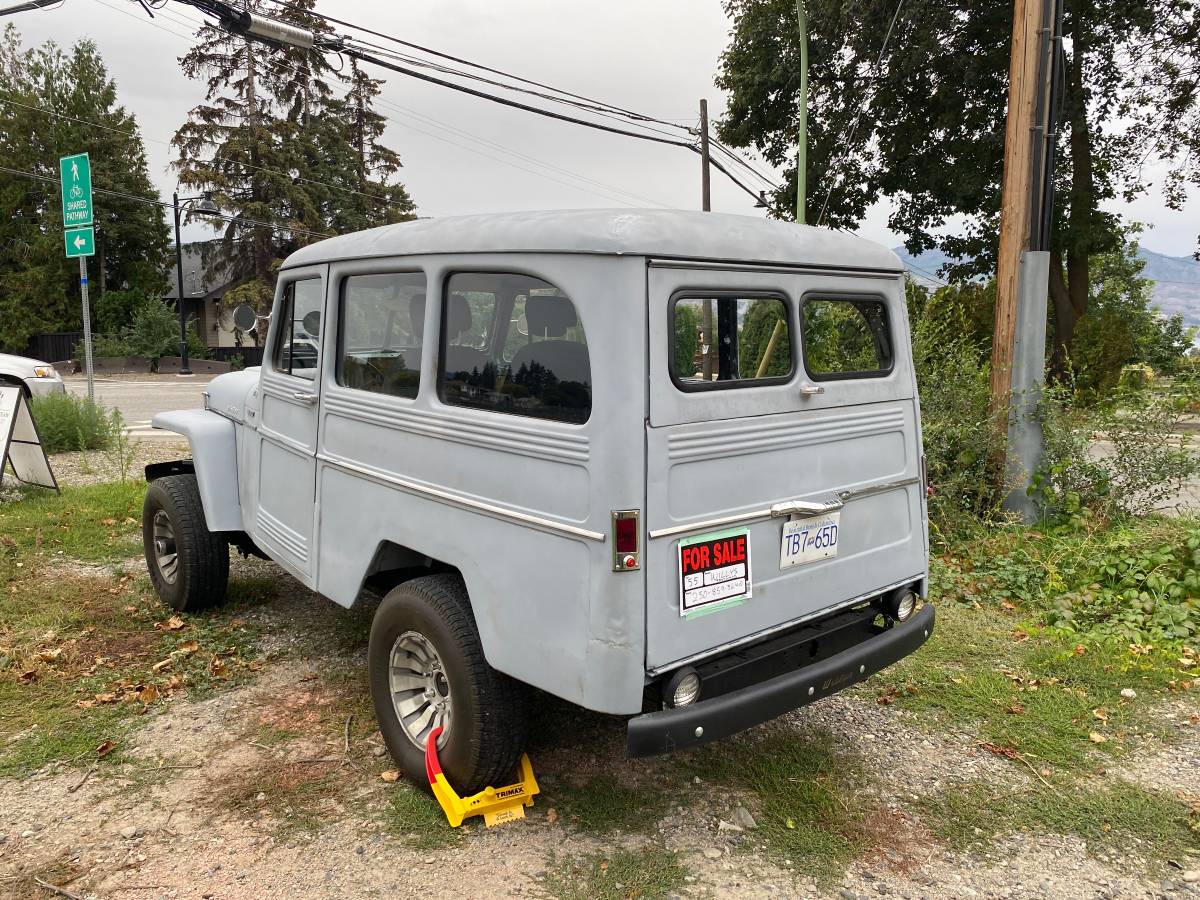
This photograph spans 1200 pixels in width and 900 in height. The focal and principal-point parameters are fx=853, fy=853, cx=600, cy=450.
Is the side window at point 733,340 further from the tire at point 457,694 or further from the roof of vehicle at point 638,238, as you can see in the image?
the tire at point 457,694

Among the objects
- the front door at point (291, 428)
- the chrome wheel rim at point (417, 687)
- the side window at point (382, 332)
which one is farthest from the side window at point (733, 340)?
the front door at point (291, 428)

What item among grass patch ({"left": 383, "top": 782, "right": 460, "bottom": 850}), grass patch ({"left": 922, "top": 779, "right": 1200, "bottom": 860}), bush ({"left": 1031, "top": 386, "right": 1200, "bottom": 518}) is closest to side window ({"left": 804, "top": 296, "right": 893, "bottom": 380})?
grass patch ({"left": 922, "top": 779, "right": 1200, "bottom": 860})

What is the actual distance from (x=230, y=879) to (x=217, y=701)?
1396mm

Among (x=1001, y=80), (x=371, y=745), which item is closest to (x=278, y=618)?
(x=371, y=745)

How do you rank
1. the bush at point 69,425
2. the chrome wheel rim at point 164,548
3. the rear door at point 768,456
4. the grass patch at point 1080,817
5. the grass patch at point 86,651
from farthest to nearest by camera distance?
the bush at point 69,425, the chrome wheel rim at point 164,548, the grass patch at point 86,651, the grass patch at point 1080,817, the rear door at point 768,456

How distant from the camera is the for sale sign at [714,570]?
2650 millimetres

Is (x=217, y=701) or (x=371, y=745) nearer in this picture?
(x=371, y=745)

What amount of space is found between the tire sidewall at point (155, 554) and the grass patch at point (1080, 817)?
3962 millimetres

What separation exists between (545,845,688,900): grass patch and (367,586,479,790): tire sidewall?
0.47 meters

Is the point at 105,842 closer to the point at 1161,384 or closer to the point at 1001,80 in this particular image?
the point at 1161,384

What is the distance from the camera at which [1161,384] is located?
243 inches

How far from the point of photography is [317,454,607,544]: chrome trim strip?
8.41 feet

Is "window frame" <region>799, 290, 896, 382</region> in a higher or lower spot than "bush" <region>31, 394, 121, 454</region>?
higher

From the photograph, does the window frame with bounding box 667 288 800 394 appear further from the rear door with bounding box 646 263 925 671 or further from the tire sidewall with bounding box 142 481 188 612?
the tire sidewall with bounding box 142 481 188 612
